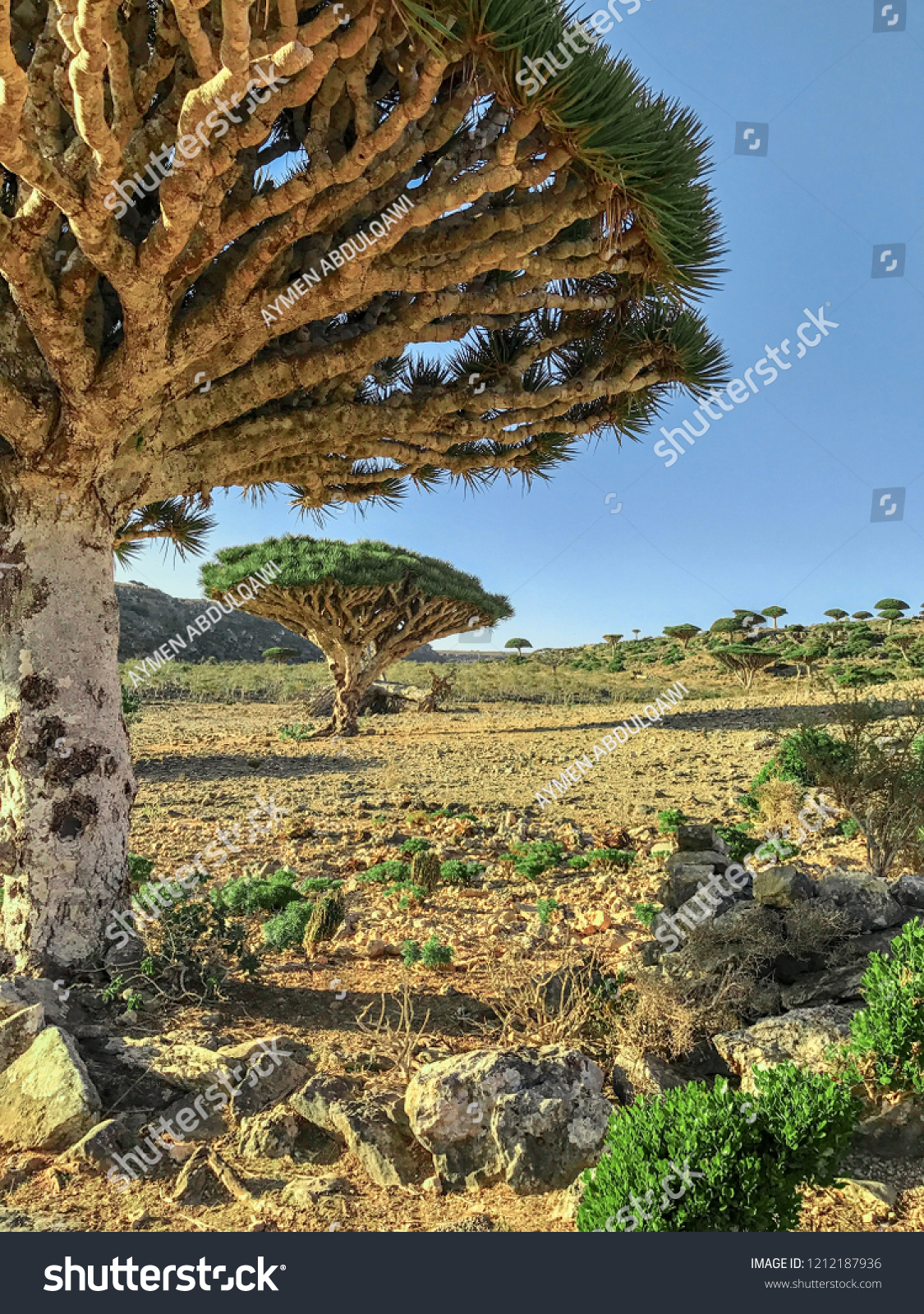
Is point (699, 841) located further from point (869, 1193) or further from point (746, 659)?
point (746, 659)

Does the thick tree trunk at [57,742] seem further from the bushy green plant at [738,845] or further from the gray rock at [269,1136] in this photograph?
the bushy green plant at [738,845]

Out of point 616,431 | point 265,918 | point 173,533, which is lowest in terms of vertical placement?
point 265,918

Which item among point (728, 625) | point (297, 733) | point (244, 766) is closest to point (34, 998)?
point (244, 766)

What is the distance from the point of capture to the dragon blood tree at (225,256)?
11.4 feet

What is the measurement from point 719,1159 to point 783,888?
8.49 ft

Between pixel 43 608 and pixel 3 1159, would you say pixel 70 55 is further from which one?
pixel 3 1159

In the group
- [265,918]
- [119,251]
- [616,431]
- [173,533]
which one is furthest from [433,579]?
[119,251]

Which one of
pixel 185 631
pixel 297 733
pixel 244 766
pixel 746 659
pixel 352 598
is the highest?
pixel 185 631

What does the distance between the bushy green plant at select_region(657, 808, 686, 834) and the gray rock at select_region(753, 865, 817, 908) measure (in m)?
3.52

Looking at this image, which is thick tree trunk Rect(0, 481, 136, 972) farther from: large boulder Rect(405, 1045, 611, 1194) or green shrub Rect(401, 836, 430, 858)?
green shrub Rect(401, 836, 430, 858)

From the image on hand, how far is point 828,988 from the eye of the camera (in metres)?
4.19

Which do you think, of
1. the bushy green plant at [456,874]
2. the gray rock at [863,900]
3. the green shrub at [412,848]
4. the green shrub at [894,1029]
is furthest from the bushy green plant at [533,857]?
the green shrub at [894,1029]

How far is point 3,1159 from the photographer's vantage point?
10.5ft

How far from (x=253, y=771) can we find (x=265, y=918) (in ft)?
24.6
